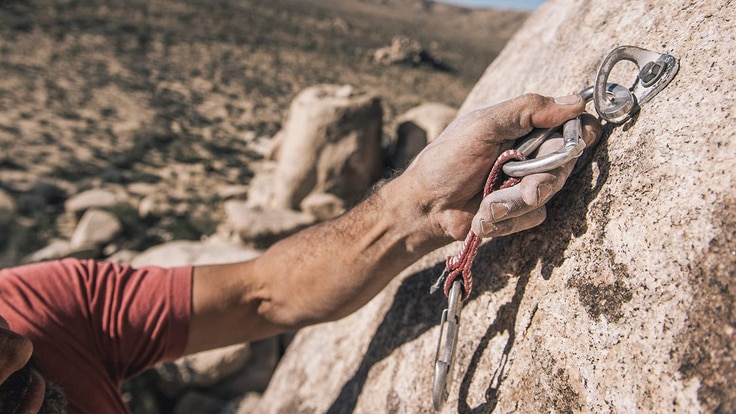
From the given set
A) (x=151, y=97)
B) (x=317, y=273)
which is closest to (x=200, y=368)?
(x=317, y=273)

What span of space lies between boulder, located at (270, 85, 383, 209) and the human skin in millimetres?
4702

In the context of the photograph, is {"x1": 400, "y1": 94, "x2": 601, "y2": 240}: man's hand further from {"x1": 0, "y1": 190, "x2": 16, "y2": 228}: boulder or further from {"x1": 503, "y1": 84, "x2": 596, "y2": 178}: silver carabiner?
{"x1": 0, "y1": 190, "x2": 16, "y2": 228}: boulder

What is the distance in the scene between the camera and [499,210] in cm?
109

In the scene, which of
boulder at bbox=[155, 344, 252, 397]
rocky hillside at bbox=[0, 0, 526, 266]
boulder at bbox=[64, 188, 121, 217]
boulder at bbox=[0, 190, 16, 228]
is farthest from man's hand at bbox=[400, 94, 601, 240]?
boulder at bbox=[64, 188, 121, 217]

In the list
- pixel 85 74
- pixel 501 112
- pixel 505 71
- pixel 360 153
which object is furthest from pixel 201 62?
pixel 501 112

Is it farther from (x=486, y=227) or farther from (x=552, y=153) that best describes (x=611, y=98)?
(x=486, y=227)

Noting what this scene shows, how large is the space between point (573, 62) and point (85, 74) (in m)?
14.2

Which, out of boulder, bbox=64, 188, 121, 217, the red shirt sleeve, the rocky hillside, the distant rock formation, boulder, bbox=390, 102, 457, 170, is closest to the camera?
the red shirt sleeve

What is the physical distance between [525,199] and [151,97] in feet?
42.5

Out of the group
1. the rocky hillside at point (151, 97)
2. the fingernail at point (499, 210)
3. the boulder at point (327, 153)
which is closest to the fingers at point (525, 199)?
the fingernail at point (499, 210)

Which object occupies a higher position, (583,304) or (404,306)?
(583,304)

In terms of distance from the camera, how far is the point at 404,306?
1.78m

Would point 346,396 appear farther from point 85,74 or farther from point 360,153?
point 85,74

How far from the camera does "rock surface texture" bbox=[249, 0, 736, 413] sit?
0.89 metres
